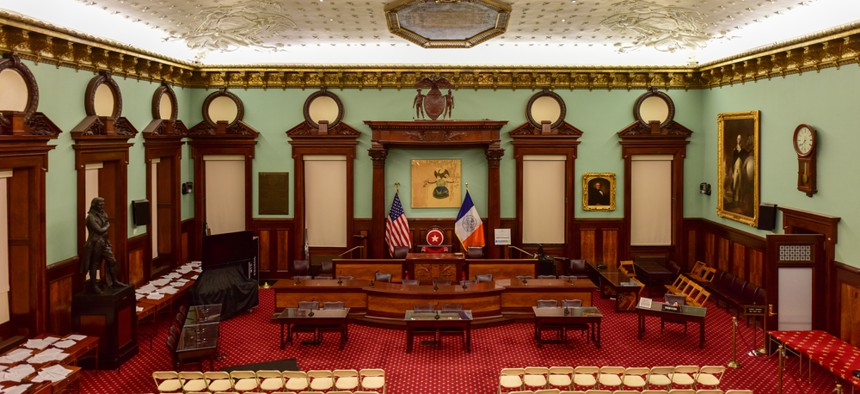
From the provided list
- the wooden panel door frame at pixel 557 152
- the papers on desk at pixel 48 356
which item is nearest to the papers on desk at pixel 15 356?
the papers on desk at pixel 48 356

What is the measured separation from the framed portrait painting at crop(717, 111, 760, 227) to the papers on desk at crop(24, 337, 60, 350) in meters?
15.8

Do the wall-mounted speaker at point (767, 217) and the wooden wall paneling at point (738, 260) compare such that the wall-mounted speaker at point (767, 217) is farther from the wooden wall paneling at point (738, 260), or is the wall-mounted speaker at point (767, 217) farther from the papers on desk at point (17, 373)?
the papers on desk at point (17, 373)

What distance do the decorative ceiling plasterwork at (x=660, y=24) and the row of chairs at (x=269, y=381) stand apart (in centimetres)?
957

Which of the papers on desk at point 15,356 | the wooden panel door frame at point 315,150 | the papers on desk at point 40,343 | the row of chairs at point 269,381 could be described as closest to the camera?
the row of chairs at point 269,381

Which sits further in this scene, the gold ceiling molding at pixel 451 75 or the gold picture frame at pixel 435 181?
the gold picture frame at pixel 435 181

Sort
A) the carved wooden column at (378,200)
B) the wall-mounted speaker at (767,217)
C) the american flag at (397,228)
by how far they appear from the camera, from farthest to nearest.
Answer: the carved wooden column at (378,200) < the american flag at (397,228) < the wall-mounted speaker at (767,217)

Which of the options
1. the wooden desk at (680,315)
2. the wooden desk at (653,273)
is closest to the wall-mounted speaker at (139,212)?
the wooden desk at (680,315)

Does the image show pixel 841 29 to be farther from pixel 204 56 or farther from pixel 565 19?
pixel 204 56

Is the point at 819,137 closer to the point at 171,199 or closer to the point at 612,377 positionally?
the point at 612,377

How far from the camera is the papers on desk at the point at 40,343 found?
11.3m

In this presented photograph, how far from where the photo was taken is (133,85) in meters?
15.8

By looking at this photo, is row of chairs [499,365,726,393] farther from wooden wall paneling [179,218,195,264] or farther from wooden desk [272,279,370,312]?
wooden wall paneling [179,218,195,264]

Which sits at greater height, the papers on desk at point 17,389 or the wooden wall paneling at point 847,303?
the wooden wall paneling at point 847,303

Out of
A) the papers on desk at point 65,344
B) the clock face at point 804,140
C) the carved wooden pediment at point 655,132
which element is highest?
the carved wooden pediment at point 655,132
